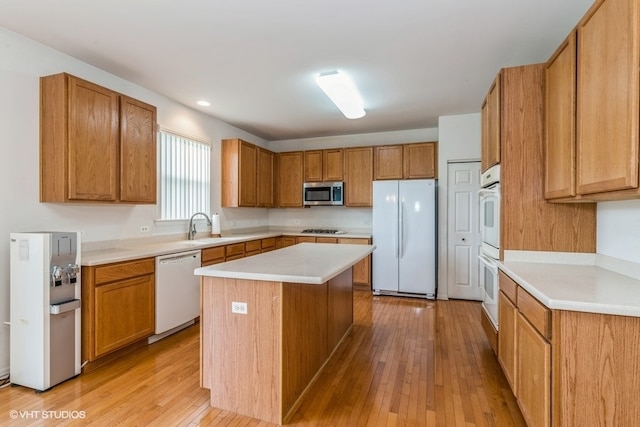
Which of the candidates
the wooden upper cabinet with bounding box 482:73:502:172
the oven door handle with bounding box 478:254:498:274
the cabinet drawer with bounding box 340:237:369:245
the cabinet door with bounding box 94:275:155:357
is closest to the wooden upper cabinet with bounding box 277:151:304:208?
the cabinet drawer with bounding box 340:237:369:245

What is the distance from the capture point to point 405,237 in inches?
189

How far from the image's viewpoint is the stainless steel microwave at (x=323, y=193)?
5.50 metres

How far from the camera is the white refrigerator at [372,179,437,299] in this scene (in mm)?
4680

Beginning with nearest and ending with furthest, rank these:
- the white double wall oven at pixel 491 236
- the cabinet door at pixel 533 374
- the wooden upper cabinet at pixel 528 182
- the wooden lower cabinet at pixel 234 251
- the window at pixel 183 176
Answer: the cabinet door at pixel 533 374, the wooden upper cabinet at pixel 528 182, the white double wall oven at pixel 491 236, the window at pixel 183 176, the wooden lower cabinet at pixel 234 251

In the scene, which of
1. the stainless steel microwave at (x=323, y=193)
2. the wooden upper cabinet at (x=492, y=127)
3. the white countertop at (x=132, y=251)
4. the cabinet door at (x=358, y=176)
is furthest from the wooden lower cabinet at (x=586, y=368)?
the stainless steel microwave at (x=323, y=193)

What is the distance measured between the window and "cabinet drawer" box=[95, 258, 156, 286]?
3.45ft

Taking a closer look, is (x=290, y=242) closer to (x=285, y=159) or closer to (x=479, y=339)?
(x=285, y=159)

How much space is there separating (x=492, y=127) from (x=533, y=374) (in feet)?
6.15

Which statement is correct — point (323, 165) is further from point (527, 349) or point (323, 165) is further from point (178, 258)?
point (527, 349)

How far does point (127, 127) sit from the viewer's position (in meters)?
3.06

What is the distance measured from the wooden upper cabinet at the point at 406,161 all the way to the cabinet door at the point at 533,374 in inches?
132

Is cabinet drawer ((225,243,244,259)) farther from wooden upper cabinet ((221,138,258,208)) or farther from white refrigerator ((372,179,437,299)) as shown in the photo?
white refrigerator ((372,179,437,299))

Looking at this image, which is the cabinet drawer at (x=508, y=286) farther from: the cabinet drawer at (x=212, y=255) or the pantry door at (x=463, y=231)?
the cabinet drawer at (x=212, y=255)

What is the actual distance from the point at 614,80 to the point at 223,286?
7.62 feet
